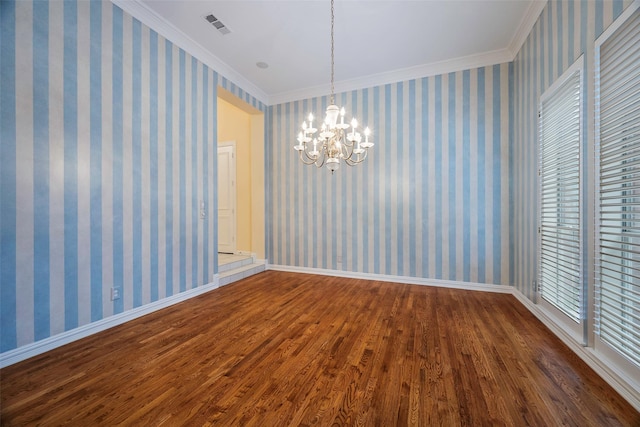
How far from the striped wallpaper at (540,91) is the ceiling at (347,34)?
359 mm

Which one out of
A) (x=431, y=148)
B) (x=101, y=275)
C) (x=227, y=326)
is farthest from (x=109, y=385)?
(x=431, y=148)

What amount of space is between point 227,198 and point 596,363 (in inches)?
229

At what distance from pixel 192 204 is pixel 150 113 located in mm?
1208

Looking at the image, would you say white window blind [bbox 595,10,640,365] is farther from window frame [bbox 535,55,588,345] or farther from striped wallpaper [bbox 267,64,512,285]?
striped wallpaper [bbox 267,64,512,285]

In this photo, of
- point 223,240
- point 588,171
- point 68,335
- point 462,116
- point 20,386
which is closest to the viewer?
point 20,386

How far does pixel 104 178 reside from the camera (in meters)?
2.60

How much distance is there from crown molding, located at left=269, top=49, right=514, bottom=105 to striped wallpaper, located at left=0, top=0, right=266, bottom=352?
1954 mm

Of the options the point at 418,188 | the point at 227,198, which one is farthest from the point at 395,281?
the point at 227,198

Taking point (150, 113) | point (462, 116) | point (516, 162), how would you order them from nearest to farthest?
1. point (150, 113)
2. point (516, 162)
3. point (462, 116)

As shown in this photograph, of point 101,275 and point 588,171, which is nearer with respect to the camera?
point 588,171

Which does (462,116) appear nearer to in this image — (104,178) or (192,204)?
(192,204)

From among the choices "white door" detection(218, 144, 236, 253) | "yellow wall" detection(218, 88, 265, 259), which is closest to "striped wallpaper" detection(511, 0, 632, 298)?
"yellow wall" detection(218, 88, 265, 259)

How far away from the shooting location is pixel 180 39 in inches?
132

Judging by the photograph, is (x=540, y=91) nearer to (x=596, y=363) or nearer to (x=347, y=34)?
(x=347, y=34)
